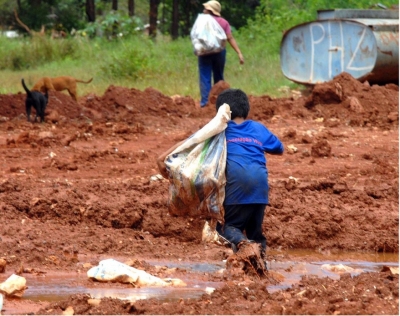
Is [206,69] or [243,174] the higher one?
[243,174]

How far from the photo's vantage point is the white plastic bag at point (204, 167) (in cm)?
551

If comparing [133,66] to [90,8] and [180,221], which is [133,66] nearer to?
[90,8]

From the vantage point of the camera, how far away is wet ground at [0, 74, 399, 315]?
14.9 feet

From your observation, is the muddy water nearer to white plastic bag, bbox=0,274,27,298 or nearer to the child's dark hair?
white plastic bag, bbox=0,274,27,298

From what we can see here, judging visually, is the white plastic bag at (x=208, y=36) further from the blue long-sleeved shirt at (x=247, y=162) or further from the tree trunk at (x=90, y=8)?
the tree trunk at (x=90, y=8)

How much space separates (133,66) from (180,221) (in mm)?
12274

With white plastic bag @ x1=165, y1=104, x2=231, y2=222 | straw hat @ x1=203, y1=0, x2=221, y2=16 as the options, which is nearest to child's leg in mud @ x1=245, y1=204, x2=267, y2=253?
white plastic bag @ x1=165, y1=104, x2=231, y2=222

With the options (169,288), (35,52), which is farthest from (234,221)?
(35,52)

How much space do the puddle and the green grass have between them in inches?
401

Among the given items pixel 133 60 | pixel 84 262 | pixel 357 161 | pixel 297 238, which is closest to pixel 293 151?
pixel 357 161

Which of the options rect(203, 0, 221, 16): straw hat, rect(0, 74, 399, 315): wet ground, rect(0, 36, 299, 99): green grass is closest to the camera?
rect(0, 74, 399, 315): wet ground

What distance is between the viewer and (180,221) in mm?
7098

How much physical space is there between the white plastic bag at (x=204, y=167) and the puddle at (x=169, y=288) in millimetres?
516

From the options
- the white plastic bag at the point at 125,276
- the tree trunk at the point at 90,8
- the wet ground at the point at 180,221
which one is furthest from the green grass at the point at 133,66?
the white plastic bag at the point at 125,276
